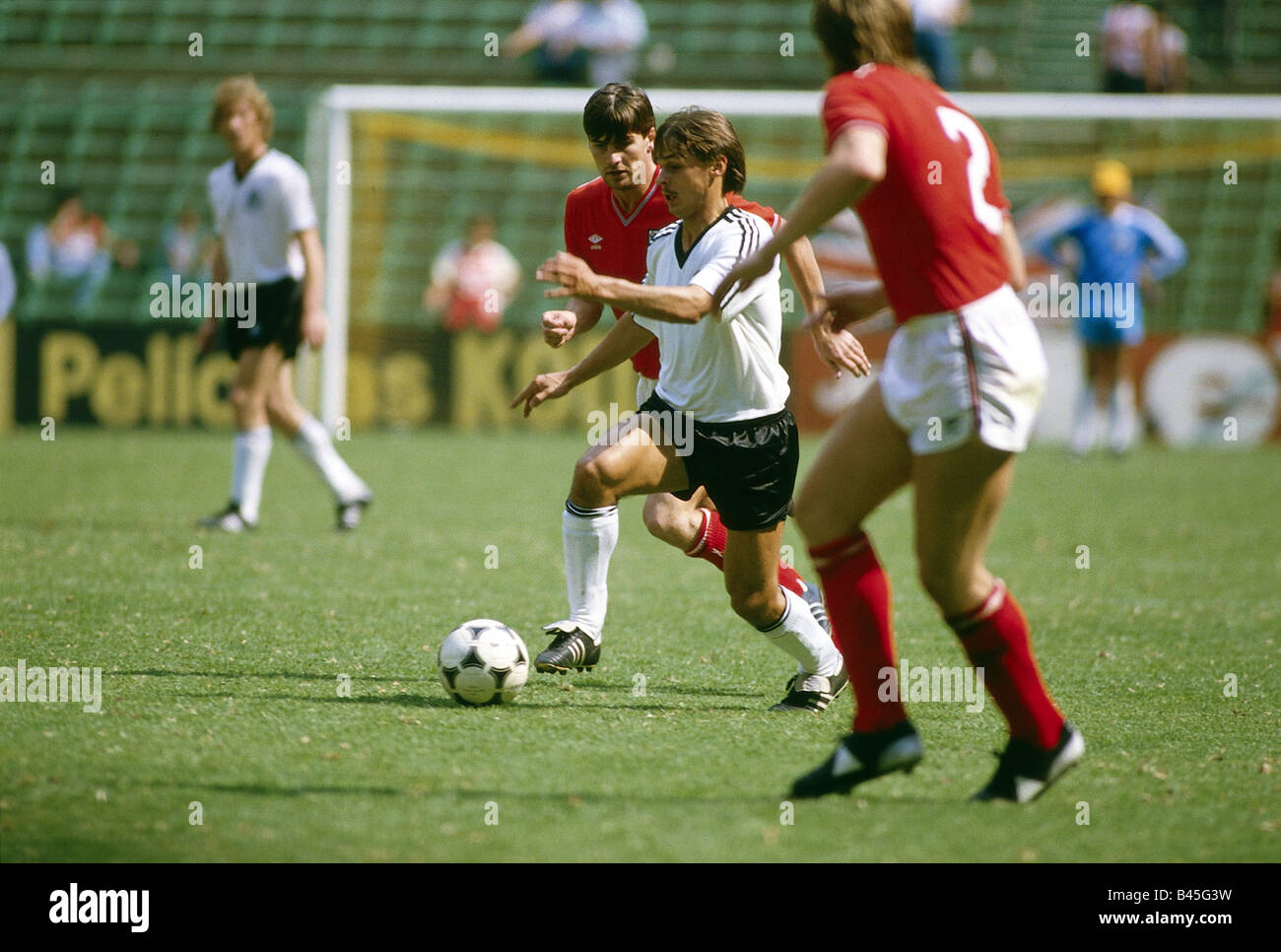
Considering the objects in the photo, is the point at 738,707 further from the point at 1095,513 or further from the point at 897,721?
the point at 1095,513

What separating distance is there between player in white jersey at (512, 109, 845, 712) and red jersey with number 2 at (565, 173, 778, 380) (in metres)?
0.26

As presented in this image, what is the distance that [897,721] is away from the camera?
13.3 feet

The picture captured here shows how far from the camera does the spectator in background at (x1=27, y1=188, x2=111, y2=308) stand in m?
18.6

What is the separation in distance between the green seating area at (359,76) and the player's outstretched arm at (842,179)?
15.6 metres

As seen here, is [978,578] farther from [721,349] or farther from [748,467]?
[721,349]

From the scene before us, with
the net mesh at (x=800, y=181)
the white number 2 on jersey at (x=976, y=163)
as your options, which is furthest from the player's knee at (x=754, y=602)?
the net mesh at (x=800, y=181)

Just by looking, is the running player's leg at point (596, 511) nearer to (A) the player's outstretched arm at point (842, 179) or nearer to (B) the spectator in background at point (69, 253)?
(A) the player's outstretched arm at point (842, 179)

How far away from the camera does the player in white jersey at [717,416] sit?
4910mm

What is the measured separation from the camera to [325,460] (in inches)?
372

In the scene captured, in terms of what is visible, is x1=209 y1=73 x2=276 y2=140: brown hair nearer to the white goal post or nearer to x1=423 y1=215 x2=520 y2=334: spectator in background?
the white goal post

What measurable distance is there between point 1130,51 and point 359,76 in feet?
32.0

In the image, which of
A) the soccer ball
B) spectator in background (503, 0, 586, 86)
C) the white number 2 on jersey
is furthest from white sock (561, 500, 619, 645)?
spectator in background (503, 0, 586, 86)

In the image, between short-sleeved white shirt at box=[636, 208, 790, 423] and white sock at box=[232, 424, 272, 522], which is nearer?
short-sleeved white shirt at box=[636, 208, 790, 423]

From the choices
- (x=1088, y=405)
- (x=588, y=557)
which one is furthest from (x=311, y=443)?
(x=1088, y=405)
